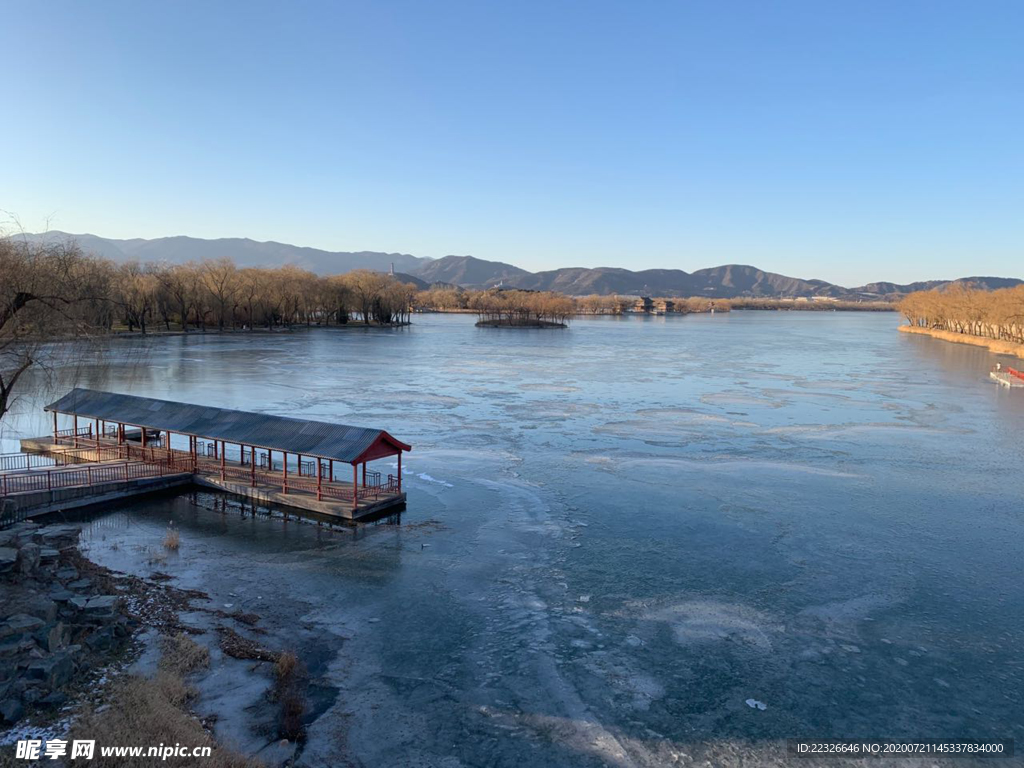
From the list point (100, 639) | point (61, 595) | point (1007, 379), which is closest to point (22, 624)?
point (100, 639)

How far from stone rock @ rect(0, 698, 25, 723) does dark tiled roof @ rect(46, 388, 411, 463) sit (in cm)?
1076

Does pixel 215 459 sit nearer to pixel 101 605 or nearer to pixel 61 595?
pixel 61 595

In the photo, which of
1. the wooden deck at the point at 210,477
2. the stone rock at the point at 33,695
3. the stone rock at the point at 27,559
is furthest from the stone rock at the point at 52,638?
the wooden deck at the point at 210,477

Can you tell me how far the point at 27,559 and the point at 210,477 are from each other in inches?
388

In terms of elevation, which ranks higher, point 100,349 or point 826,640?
point 100,349

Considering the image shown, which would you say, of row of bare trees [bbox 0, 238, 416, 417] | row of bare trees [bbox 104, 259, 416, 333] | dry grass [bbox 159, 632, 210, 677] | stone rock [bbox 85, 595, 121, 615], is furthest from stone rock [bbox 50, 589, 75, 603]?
row of bare trees [bbox 104, 259, 416, 333]

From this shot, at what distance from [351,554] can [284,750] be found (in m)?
8.36

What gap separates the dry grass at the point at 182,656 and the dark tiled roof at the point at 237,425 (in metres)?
7.97

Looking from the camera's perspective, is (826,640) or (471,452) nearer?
(826,640)

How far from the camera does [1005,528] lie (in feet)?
66.6

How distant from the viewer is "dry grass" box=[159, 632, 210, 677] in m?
11.8

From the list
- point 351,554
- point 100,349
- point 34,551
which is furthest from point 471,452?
point 34,551

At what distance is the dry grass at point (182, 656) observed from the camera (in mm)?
11820

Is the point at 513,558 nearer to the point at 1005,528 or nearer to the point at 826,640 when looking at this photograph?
the point at 826,640
